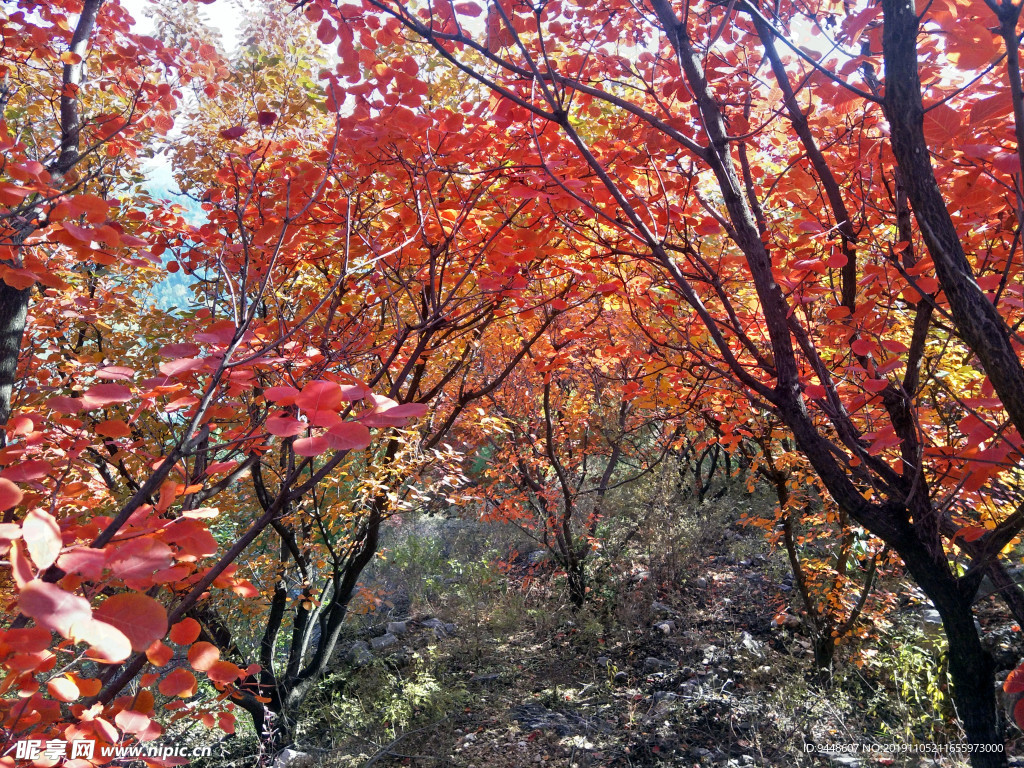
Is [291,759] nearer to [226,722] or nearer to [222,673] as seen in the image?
[226,722]

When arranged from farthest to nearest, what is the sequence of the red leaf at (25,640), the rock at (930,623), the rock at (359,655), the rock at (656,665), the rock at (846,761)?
the rock at (359,655) < the rock at (656,665) < the rock at (930,623) < the rock at (846,761) < the red leaf at (25,640)

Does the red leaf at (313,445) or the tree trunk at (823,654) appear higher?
the red leaf at (313,445)

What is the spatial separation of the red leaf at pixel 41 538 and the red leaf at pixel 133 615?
9cm

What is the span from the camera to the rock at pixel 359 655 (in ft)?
19.3

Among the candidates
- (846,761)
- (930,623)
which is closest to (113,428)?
(846,761)

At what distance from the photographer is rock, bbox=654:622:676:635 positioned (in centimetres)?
545

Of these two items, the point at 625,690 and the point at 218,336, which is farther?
the point at 625,690

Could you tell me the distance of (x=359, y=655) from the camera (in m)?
6.06

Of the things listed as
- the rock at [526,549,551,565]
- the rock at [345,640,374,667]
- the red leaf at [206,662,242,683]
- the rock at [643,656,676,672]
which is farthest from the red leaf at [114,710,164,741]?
the rock at [526,549,551,565]

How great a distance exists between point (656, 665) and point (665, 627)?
0.61 meters

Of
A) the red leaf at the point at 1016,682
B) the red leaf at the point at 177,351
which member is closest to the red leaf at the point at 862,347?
the red leaf at the point at 1016,682

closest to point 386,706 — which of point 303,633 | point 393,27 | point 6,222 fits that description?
point 303,633

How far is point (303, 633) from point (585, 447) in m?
3.85

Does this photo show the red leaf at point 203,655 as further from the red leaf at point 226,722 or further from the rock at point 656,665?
the rock at point 656,665
